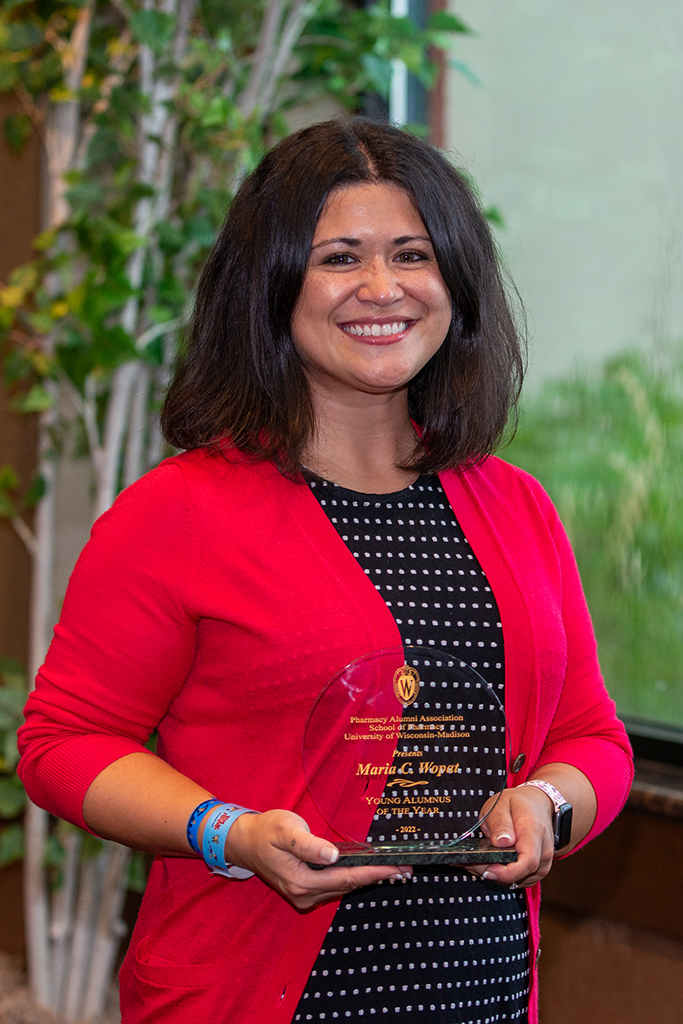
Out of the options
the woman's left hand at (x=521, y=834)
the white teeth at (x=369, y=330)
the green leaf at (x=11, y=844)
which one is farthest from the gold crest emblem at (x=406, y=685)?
the green leaf at (x=11, y=844)

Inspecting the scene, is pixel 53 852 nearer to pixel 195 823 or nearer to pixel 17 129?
pixel 195 823

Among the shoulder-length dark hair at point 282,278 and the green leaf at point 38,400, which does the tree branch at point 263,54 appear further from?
the shoulder-length dark hair at point 282,278

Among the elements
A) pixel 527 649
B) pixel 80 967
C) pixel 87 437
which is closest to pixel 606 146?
pixel 87 437

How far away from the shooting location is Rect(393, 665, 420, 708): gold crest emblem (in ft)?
3.05

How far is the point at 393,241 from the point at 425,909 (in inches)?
25.7

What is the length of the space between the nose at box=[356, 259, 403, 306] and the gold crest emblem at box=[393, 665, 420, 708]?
0.36 metres

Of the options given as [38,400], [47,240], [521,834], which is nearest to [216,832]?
[521,834]

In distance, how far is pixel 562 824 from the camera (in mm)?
985

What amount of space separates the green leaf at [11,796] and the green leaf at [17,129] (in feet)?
4.34

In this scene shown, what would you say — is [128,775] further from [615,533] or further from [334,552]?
[615,533]

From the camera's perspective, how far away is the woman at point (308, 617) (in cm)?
96

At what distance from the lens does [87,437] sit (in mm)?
2143

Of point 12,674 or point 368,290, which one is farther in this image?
point 12,674

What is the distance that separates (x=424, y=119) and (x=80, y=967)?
2102 mm
